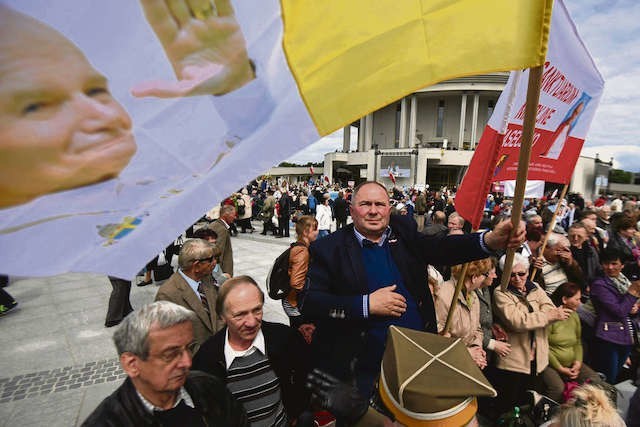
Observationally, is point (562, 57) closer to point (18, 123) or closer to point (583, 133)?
point (583, 133)

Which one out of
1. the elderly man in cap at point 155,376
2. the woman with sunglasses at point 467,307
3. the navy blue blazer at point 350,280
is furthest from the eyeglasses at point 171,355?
the woman with sunglasses at point 467,307

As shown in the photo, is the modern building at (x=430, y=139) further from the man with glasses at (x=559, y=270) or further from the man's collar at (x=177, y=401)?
the man's collar at (x=177, y=401)

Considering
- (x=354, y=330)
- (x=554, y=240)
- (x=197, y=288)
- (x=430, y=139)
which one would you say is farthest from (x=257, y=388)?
(x=430, y=139)

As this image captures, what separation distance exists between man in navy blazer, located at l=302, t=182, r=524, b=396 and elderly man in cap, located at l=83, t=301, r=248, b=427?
65 centimetres

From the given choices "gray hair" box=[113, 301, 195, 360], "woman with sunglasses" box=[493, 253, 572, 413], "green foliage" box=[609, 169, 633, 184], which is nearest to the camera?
"gray hair" box=[113, 301, 195, 360]

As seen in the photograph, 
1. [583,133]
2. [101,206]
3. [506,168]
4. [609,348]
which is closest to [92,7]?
[101,206]

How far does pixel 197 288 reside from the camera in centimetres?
297

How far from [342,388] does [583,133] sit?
3425mm

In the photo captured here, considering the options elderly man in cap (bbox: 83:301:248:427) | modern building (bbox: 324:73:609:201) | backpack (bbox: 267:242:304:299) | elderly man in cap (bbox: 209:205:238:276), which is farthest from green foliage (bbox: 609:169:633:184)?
elderly man in cap (bbox: 83:301:248:427)

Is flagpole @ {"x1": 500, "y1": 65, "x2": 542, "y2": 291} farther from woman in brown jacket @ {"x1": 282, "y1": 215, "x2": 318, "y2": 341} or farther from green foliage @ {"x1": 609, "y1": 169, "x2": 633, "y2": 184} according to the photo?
green foliage @ {"x1": 609, "y1": 169, "x2": 633, "y2": 184}

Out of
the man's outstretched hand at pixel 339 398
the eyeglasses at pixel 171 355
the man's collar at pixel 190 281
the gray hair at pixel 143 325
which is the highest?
the gray hair at pixel 143 325

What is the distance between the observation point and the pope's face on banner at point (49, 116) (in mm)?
1000

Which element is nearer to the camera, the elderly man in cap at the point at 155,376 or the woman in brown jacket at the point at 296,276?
the elderly man in cap at the point at 155,376

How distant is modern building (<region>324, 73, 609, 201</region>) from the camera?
44.1m
